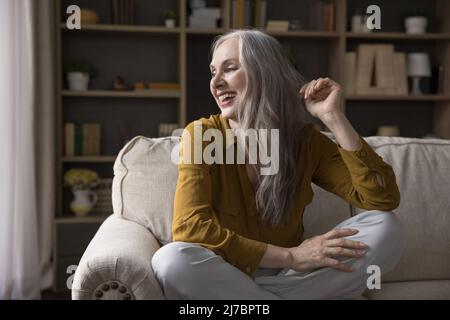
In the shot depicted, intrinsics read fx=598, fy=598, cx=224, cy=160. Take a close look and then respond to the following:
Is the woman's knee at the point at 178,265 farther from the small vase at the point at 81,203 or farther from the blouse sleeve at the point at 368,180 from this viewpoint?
the small vase at the point at 81,203

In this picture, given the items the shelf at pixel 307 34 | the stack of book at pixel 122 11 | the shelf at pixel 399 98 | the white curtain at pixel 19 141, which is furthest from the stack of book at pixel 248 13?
the white curtain at pixel 19 141

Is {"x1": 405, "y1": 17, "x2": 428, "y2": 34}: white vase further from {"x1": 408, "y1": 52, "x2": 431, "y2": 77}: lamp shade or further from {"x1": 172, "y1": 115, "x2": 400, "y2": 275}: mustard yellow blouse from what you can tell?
{"x1": 172, "y1": 115, "x2": 400, "y2": 275}: mustard yellow blouse

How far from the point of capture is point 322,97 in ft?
5.21

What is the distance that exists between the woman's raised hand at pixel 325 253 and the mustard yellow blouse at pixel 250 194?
0.09m

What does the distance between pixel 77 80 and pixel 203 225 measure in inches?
85.0

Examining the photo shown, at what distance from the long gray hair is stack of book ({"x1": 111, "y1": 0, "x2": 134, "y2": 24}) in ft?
6.16

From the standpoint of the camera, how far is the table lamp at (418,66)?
3625 mm

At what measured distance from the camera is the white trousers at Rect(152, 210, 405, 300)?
1306mm

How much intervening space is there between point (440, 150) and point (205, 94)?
5.99 feet

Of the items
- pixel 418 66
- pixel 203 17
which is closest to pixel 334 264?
pixel 203 17

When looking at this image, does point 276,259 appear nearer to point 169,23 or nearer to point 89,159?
point 89,159

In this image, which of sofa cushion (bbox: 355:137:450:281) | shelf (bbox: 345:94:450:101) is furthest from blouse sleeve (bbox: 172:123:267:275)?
shelf (bbox: 345:94:450:101)

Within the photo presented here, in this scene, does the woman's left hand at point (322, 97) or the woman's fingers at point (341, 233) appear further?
the woman's left hand at point (322, 97)
